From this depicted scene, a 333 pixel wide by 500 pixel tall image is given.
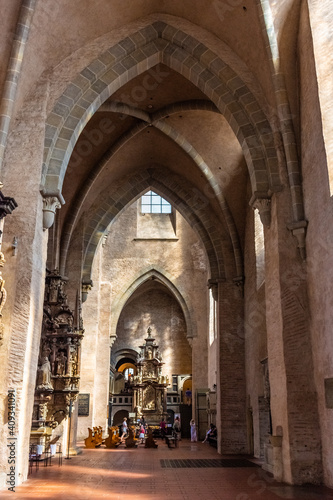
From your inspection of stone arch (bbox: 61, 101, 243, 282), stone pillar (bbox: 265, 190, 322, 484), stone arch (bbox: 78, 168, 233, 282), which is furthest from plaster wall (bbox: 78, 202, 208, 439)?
stone pillar (bbox: 265, 190, 322, 484)

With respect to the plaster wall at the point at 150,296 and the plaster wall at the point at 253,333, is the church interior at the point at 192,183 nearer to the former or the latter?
the plaster wall at the point at 253,333

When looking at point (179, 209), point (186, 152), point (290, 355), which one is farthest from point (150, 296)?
point (290, 355)

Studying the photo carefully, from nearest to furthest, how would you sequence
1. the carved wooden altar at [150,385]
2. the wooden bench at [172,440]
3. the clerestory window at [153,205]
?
the wooden bench at [172,440]
the carved wooden altar at [150,385]
the clerestory window at [153,205]

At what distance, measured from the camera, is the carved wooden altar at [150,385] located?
28891mm

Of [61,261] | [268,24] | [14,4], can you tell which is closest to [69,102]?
[14,4]

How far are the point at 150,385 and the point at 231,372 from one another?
45.0ft

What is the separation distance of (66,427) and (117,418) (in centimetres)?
1767

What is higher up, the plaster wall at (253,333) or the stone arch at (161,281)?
the stone arch at (161,281)

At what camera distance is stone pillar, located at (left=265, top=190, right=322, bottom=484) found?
9328 mm

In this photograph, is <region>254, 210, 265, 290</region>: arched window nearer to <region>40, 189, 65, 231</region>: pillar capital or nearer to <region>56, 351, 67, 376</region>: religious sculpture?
<region>56, 351, 67, 376</region>: religious sculpture

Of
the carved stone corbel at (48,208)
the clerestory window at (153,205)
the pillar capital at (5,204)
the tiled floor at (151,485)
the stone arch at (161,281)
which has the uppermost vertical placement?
the clerestory window at (153,205)

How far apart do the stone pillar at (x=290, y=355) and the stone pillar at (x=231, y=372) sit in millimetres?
5974

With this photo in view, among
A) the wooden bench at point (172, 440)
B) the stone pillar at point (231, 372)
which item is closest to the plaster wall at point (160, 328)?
the wooden bench at point (172, 440)

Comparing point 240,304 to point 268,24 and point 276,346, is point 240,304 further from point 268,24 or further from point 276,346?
point 268,24
